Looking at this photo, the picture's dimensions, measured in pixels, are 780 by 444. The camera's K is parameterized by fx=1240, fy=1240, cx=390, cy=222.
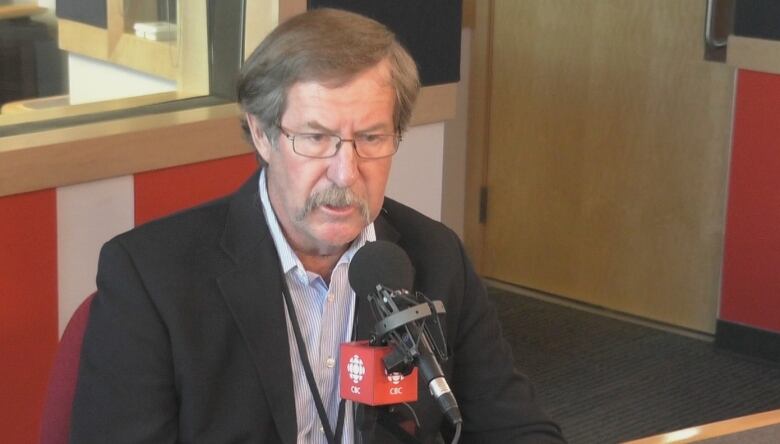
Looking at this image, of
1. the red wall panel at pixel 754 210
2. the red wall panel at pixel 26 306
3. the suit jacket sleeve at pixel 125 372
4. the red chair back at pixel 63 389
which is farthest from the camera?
the red wall panel at pixel 754 210

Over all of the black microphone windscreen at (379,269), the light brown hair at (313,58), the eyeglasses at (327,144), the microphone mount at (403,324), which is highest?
the light brown hair at (313,58)

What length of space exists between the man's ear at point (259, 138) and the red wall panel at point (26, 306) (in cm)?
73

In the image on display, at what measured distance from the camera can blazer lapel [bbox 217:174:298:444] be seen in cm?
175

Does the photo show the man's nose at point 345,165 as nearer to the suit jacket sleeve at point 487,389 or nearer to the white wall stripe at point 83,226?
the suit jacket sleeve at point 487,389

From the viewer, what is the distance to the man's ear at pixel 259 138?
1.81 meters

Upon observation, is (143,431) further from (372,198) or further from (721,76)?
(721,76)

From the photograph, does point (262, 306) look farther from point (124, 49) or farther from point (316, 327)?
point (124, 49)

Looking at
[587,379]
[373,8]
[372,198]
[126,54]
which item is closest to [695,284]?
[587,379]

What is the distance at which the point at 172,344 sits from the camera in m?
1.70

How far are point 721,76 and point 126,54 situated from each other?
2.42 metres

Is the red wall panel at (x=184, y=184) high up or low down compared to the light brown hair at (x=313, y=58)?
down

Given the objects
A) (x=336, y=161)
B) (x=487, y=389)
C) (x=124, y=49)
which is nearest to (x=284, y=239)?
(x=336, y=161)

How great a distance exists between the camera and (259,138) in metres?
1.84

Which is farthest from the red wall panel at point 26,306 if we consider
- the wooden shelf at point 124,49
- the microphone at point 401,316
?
the microphone at point 401,316
